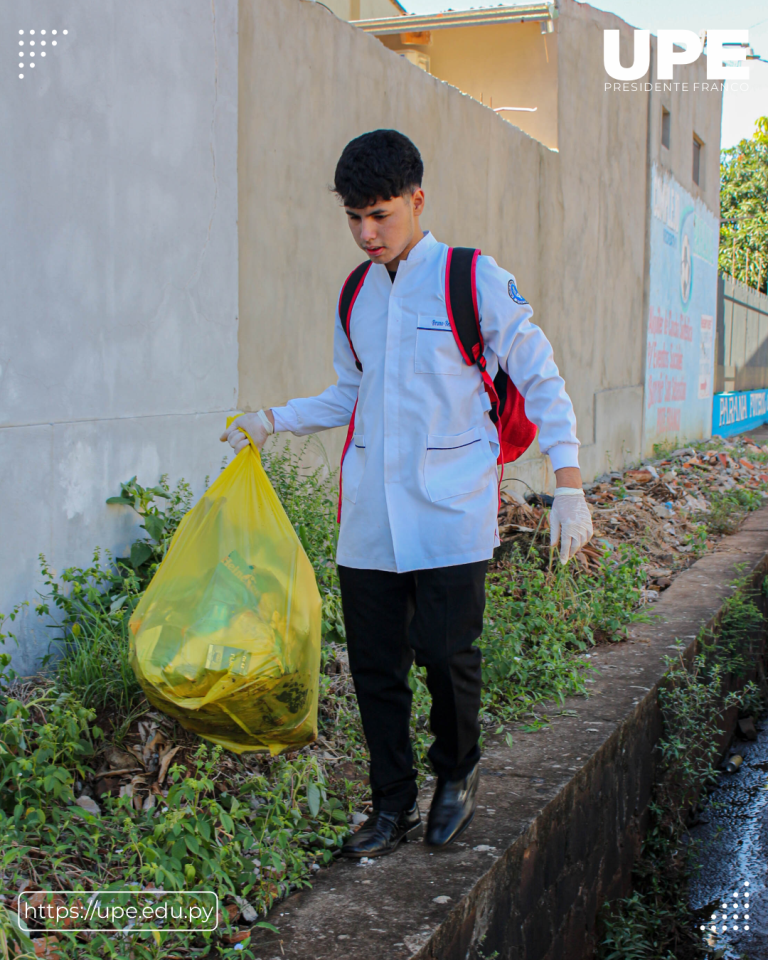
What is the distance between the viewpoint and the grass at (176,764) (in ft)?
6.65

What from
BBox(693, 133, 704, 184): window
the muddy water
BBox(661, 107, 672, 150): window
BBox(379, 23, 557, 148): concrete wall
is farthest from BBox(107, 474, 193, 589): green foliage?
BBox(693, 133, 704, 184): window

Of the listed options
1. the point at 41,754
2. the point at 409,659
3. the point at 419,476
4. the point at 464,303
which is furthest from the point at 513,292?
the point at 41,754

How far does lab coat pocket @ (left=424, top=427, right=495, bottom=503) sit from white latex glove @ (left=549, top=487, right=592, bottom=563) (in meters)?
0.18

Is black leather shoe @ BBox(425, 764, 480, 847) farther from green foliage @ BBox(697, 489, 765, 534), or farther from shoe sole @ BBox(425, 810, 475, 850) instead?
green foliage @ BBox(697, 489, 765, 534)

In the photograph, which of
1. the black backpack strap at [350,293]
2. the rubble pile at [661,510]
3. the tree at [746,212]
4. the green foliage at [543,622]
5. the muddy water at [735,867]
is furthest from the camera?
the tree at [746,212]

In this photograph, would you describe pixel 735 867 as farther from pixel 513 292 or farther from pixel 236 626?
pixel 513 292

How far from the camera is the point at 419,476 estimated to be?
215cm

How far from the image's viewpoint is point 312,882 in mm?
2131

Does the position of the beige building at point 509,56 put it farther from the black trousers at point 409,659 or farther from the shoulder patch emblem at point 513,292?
the black trousers at point 409,659

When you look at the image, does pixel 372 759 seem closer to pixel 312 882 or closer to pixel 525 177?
pixel 312 882

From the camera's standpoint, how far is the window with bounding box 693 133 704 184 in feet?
41.0

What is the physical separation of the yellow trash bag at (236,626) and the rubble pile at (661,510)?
2.34m

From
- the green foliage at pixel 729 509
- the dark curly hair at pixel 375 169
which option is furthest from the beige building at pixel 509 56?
the dark curly hair at pixel 375 169

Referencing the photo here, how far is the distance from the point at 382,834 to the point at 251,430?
103 centimetres
